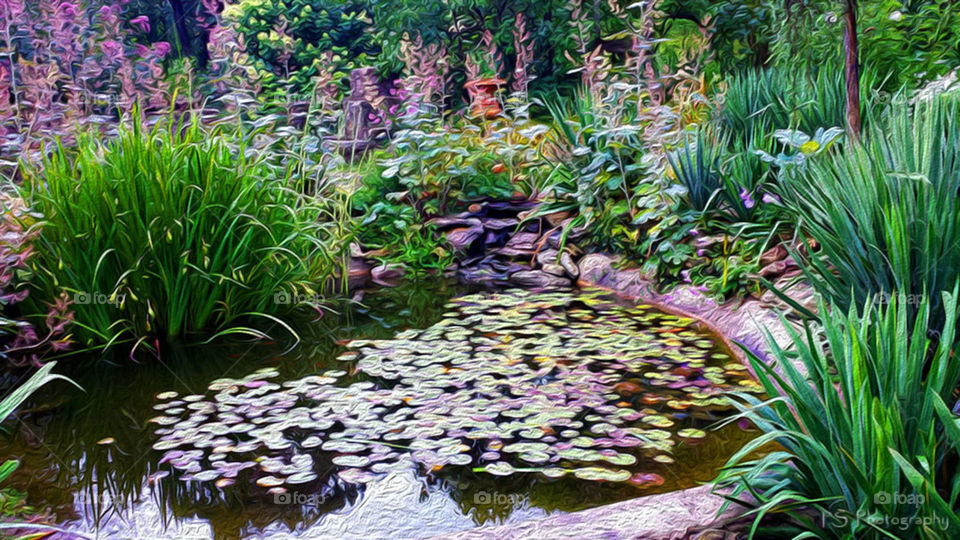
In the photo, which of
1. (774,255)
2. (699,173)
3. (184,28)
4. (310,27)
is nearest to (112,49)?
(699,173)

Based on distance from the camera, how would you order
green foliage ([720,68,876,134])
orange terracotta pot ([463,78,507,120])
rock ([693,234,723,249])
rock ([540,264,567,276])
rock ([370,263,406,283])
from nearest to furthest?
rock ([693,234,723,249])
green foliage ([720,68,876,134])
rock ([540,264,567,276])
rock ([370,263,406,283])
orange terracotta pot ([463,78,507,120])

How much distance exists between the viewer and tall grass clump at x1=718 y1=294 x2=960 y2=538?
200cm

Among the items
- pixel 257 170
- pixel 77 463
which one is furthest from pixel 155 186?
pixel 77 463

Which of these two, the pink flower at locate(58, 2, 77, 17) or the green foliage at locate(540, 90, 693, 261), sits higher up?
the pink flower at locate(58, 2, 77, 17)

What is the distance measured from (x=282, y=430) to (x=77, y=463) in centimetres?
73

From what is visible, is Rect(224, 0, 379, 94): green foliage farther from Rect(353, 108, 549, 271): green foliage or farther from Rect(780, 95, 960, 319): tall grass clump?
Rect(780, 95, 960, 319): tall grass clump

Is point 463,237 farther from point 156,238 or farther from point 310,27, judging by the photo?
point 310,27

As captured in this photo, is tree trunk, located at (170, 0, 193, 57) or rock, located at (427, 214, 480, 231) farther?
tree trunk, located at (170, 0, 193, 57)

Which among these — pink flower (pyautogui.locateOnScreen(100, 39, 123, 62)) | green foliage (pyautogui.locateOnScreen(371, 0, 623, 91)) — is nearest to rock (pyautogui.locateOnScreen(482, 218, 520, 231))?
pink flower (pyautogui.locateOnScreen(100, 39, 123, 62))

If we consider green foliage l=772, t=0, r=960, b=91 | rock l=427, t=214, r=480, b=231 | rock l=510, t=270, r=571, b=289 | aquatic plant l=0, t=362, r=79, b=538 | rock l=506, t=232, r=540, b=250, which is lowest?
rock l=510, t=270, r=571, b=289

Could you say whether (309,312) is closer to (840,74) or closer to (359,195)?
(359,195)

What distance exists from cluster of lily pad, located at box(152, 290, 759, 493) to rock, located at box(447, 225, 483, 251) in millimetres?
1567

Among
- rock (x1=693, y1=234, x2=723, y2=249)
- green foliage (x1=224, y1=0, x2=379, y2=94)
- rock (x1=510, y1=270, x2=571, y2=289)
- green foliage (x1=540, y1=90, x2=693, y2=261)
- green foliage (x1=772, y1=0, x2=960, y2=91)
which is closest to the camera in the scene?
rock (x1=693, y1=234, x2=723, y2=249)

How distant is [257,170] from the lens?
456 cm
